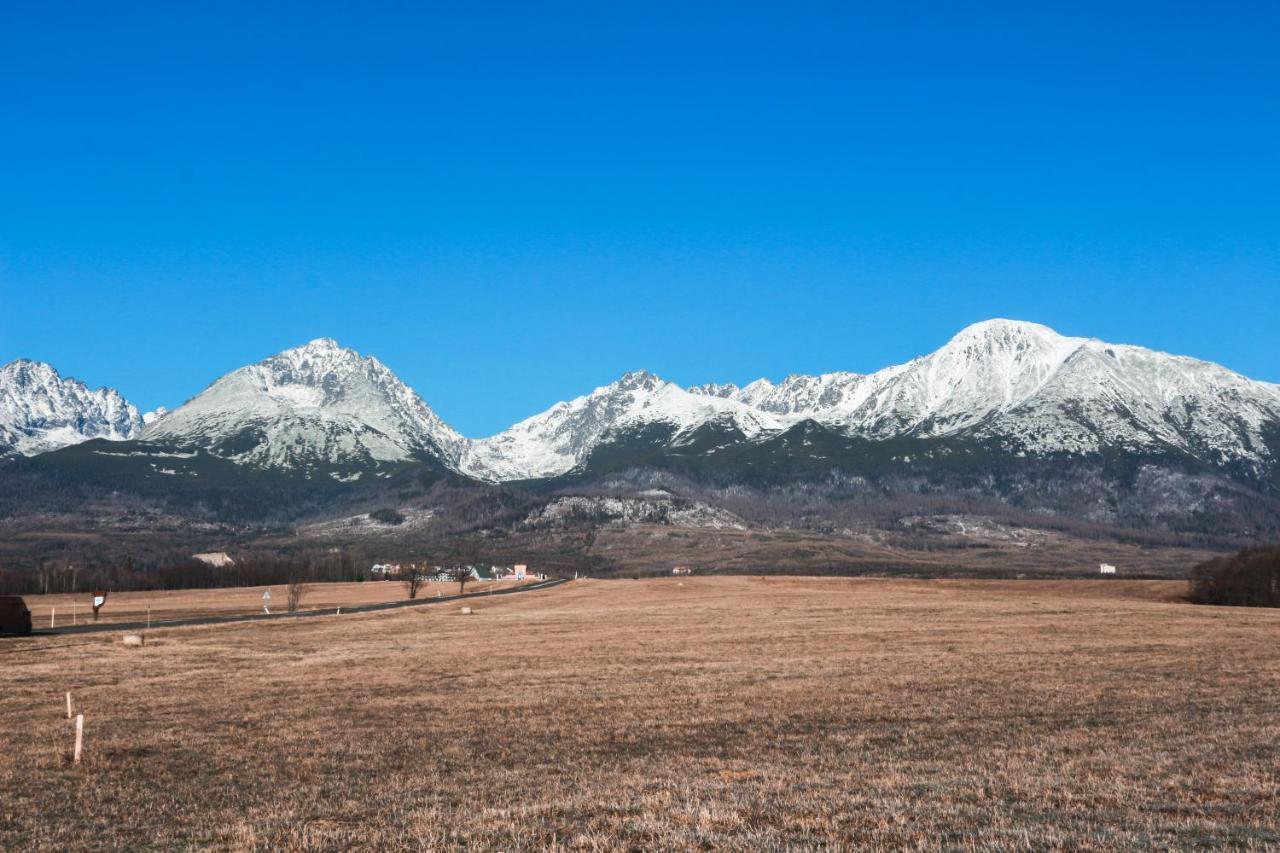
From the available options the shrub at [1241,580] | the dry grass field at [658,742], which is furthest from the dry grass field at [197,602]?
the shrub at [1241,580]

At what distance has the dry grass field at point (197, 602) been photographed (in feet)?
378

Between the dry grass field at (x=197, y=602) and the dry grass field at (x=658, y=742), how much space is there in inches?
2020

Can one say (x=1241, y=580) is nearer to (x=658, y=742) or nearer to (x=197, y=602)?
(x=658, y=742)

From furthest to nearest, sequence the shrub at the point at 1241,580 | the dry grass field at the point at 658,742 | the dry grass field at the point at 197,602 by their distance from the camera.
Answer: the shrub at the point at 1241,580 < the dry grass field at the point at 197,602 < the dry grass field at the point at 658,742

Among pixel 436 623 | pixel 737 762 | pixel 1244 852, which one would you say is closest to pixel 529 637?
pixel 436 623

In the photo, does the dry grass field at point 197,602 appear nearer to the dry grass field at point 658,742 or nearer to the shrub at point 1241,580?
the dry grass field at point 658,742

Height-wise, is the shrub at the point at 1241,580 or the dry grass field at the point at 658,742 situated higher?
the dry grass field at the point at 658,742

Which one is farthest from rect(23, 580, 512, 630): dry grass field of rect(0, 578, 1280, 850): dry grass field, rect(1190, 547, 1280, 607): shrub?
rect(1190, 547, 1280, 607): shrub

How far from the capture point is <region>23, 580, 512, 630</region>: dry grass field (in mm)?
115312

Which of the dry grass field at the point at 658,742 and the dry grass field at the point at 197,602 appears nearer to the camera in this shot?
the dry grass field at the point at 658,742

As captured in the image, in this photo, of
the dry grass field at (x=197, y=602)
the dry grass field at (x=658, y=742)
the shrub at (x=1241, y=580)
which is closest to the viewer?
the dry grass field at (x=658, y=742)

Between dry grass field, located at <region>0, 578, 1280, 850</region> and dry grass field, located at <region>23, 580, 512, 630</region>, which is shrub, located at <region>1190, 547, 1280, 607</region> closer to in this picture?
dry grass field, located at <region>0, 578, 1280, 850</region>

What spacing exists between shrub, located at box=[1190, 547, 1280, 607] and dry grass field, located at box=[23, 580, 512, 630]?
100 m

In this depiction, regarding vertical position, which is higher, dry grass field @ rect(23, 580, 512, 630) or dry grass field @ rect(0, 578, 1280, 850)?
dry grass field @ rect(0, 578, 1280, 850)
